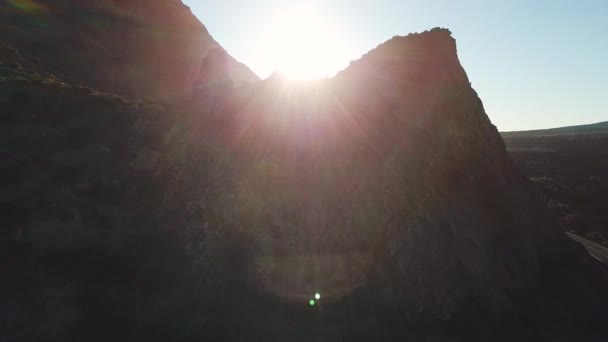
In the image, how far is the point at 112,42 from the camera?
276ft

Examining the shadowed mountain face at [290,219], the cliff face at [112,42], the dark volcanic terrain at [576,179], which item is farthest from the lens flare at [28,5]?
the dark volcanic terrain at [576,179]

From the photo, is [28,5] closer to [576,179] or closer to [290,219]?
[290,219]

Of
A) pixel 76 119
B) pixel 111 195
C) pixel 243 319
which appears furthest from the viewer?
pixel 76 119

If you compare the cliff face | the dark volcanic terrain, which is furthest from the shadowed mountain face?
the cliff face

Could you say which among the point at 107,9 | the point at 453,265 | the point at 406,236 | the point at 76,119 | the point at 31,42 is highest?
the point at 107,9

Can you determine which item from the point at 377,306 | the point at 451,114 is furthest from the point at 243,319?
the point at 451,114

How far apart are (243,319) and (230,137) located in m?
14.0

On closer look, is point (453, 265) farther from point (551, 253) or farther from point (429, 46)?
point (429, 46)

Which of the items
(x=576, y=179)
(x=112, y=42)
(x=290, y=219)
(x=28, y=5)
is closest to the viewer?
(x=290, y=219)

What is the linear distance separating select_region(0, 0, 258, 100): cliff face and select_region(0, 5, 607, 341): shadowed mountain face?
36016 mm

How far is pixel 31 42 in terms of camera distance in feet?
220

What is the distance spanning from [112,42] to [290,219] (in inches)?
3355

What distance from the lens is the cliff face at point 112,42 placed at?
67000mm

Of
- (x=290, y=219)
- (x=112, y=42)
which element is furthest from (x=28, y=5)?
(x=290, y=219)
